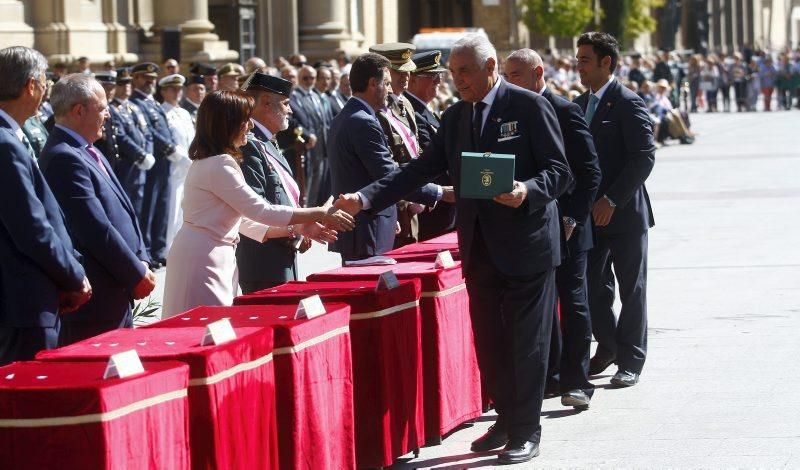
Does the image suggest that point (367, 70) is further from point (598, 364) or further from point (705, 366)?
point (705, 366)

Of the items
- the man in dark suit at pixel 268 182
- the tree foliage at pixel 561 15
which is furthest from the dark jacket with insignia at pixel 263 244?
the tree foliage at pixel 561 15

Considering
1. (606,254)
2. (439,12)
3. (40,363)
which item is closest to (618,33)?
(439,12)

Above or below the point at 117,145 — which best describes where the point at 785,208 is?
below

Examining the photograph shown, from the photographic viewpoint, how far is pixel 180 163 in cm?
1669

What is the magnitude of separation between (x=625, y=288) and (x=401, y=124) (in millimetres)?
1660

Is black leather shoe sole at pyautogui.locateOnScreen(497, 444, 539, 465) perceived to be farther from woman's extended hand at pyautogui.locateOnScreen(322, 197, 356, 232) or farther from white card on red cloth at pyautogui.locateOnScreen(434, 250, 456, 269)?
woman's extended hand at pyautogui.locateOnScreen(322, 197, 356, 232)

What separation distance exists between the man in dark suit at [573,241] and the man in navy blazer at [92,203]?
2245 mm

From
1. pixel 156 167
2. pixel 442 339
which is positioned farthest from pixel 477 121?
pixel 156 167

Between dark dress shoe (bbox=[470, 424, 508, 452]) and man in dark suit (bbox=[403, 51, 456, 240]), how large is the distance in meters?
3.13

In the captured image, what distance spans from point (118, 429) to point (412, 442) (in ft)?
8.62

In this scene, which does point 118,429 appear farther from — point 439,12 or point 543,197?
point 439,12

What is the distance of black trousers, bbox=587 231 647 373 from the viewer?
374 inches

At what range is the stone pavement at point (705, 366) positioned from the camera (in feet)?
25.4

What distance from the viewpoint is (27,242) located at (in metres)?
6.45
